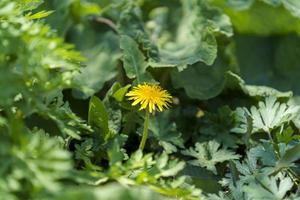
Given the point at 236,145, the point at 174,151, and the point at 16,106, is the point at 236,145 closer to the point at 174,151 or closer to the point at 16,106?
the point at 174,151

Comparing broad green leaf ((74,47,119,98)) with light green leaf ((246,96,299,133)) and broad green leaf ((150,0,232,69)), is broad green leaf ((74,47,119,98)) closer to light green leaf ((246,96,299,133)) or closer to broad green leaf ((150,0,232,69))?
broad green leaf ((150,0,232,69))

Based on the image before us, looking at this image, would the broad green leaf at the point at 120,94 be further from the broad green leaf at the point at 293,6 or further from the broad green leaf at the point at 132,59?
the broad green leaf at the point at 293,6

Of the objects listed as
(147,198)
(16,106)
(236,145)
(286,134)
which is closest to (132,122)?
(236,145)

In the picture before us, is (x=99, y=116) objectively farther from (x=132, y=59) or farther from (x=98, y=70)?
(x=98, y=70)

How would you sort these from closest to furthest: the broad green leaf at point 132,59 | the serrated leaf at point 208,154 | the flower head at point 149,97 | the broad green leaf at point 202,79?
the flower head at point 149,97
the serrated leaf at point 208,154
the broad green leaf at point 132,59
the broad green leaf at point 202,79

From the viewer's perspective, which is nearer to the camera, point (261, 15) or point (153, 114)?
point (153, 114)

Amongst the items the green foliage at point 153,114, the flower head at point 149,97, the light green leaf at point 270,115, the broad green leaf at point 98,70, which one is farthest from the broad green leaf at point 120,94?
the light green leaf at point 270,115

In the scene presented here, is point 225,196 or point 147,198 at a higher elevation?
point 147,198

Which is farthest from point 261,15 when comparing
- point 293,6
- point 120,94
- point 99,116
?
point 99,116
